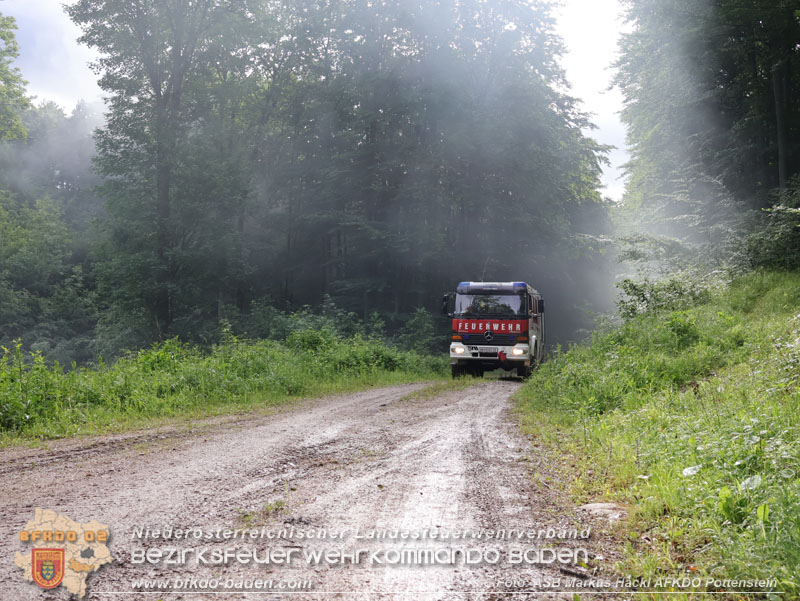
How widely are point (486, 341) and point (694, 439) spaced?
42.7 feet

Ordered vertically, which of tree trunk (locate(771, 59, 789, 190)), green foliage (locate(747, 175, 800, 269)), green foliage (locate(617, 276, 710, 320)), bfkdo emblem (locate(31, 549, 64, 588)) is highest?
tree trunk (locate(771, 59, 789, 190))

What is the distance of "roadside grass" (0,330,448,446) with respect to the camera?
26.5ft

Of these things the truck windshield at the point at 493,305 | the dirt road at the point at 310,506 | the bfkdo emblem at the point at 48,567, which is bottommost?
the dirt road at the point at 310,506

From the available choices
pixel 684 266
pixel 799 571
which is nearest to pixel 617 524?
pixel 799 571

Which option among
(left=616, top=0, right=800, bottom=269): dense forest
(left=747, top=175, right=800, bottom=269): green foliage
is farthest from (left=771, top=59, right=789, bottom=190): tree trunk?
(left=747, top=175, right=800, bottom=269): green foliage

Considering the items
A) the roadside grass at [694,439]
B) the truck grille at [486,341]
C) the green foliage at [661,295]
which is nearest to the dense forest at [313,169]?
the green foliage at [661,295]

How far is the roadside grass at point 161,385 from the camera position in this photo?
317 inches

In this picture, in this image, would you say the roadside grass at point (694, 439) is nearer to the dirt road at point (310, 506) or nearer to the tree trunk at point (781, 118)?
the dirt road at point (310, 506)

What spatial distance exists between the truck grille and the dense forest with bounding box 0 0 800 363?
5.08m

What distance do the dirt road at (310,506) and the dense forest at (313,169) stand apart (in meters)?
18.0

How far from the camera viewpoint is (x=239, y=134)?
29.3m

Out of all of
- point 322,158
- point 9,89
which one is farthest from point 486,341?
point 9,89

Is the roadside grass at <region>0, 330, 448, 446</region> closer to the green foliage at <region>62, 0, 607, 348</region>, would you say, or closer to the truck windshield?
the truck windshield

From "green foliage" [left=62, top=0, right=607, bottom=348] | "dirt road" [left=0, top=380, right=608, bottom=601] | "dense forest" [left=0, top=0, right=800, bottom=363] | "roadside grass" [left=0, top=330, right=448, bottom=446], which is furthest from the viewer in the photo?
"green foliage" [left=62, top=0, right=607, bottom=348]
